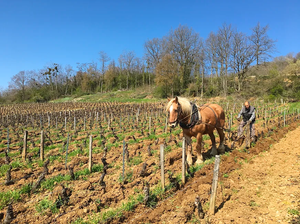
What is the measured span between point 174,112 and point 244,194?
2.51 metres

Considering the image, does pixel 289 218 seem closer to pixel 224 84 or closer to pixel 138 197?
pixel 138 197

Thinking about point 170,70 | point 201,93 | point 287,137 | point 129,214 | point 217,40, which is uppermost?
point 217,40

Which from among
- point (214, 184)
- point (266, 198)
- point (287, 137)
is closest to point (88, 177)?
point (214, 184)

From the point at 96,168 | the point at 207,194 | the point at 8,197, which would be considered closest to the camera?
the point at 207,194

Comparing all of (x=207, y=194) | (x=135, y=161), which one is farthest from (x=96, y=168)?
(x=207, y=194)

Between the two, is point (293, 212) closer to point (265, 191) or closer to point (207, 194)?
point (265, 191)

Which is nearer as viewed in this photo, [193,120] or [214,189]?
[214,189]

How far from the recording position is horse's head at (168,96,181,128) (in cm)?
482

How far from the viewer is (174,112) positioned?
4879 mm

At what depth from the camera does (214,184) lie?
136 inches

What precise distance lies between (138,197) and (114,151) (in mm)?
4243

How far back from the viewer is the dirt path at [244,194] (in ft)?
11.2

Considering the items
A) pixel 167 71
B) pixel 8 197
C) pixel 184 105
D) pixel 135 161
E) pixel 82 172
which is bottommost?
pixel 8 197

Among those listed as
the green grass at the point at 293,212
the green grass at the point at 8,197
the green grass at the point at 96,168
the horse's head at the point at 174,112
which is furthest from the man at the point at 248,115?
the green grass at the point at 8,197
